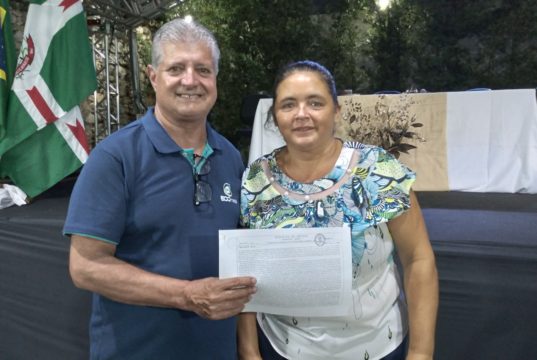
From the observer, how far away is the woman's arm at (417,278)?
1.22 meters

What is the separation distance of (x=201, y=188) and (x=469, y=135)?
9.45 ft

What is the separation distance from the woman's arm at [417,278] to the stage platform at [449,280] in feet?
2.89

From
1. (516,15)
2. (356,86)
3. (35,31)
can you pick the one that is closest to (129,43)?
(35,31)

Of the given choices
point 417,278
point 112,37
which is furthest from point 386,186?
point 112,37

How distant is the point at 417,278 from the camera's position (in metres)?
1.25

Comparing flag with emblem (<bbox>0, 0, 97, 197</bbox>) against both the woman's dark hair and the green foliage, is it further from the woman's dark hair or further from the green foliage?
the green foliage

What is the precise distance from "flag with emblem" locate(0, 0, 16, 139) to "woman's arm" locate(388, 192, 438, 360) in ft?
9.07

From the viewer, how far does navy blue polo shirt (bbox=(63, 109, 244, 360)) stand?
121 centimetres

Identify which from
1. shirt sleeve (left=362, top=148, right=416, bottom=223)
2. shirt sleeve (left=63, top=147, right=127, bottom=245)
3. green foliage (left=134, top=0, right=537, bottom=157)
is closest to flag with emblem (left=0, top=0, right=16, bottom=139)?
shirt sleeve (left=63, top=147, right=127, bottom=245)

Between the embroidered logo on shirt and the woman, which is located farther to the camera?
the embroidered logo on shirt

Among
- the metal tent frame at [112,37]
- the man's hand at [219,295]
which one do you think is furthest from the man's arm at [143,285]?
the metal tent frame at [112,37]

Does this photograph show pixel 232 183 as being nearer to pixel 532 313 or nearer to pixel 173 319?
pixel 173 319

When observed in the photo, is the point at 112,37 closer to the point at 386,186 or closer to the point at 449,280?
the point at 449,280

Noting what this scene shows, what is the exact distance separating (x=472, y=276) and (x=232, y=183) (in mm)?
1236
